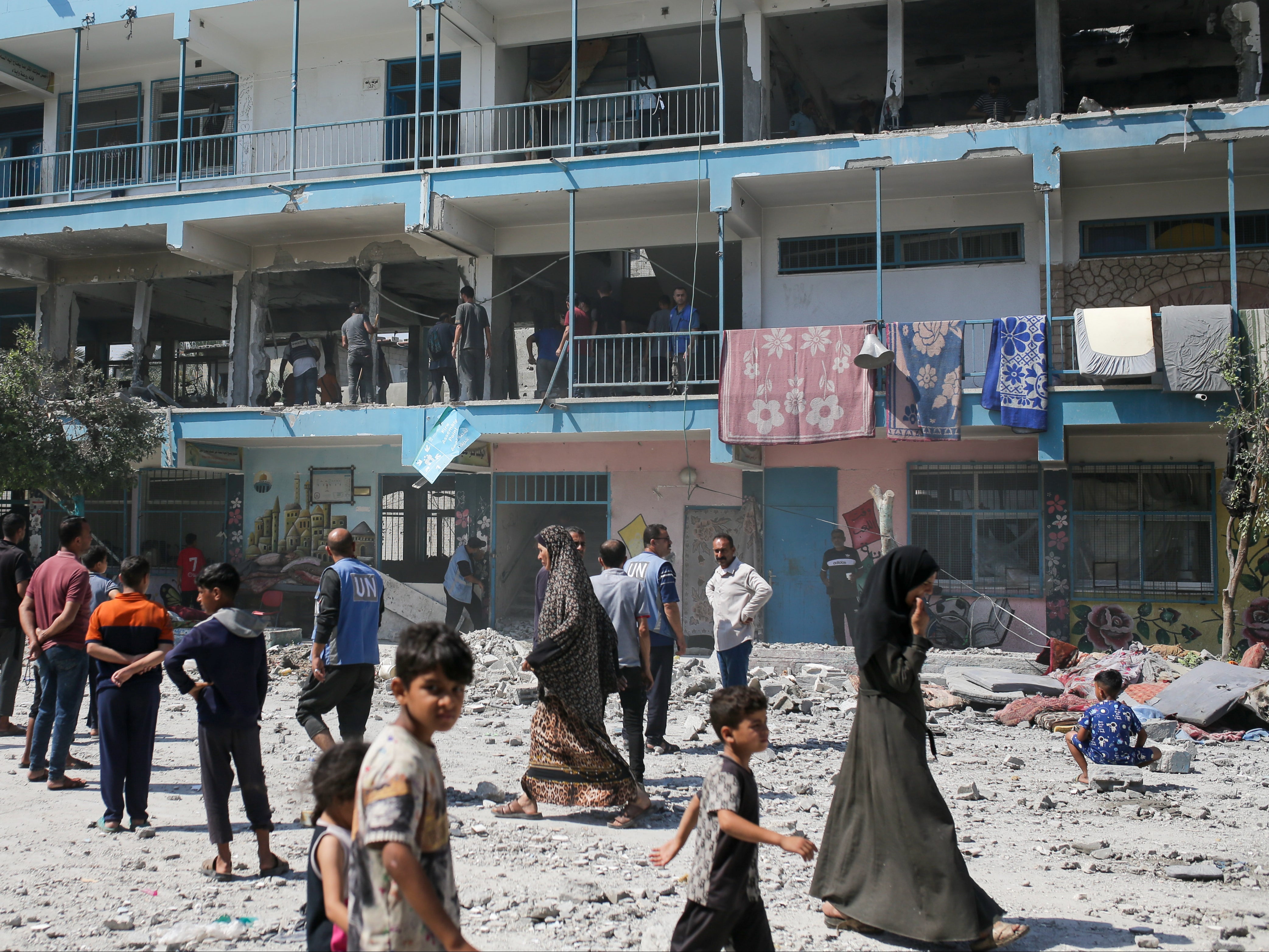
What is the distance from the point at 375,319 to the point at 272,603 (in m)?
4.71

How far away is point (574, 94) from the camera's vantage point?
558 inches

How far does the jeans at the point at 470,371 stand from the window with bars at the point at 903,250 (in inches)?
174

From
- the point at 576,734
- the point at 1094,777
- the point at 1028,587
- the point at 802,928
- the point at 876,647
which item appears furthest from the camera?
the point at 1028,587

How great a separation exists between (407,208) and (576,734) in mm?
10626

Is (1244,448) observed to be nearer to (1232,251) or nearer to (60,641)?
(1232,251)

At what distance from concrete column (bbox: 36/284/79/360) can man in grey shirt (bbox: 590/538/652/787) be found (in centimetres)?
1518

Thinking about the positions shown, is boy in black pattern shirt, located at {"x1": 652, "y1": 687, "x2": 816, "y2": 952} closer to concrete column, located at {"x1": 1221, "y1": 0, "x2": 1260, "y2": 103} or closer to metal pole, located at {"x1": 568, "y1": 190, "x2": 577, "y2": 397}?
metal pole, located at {"x1": 568, "y1": 190, "x2": 577, "y2": 397}

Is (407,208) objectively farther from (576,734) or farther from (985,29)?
(576,734)

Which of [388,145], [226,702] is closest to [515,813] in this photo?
[226,702]

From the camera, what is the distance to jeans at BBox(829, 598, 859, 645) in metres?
13.9

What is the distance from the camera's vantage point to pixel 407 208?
48.6ft

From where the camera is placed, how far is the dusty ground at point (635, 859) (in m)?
4.39

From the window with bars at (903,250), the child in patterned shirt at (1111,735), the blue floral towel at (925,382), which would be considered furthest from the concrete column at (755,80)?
the child in patterned shirt at (1111,735)

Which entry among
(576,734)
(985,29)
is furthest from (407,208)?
(576,734)
